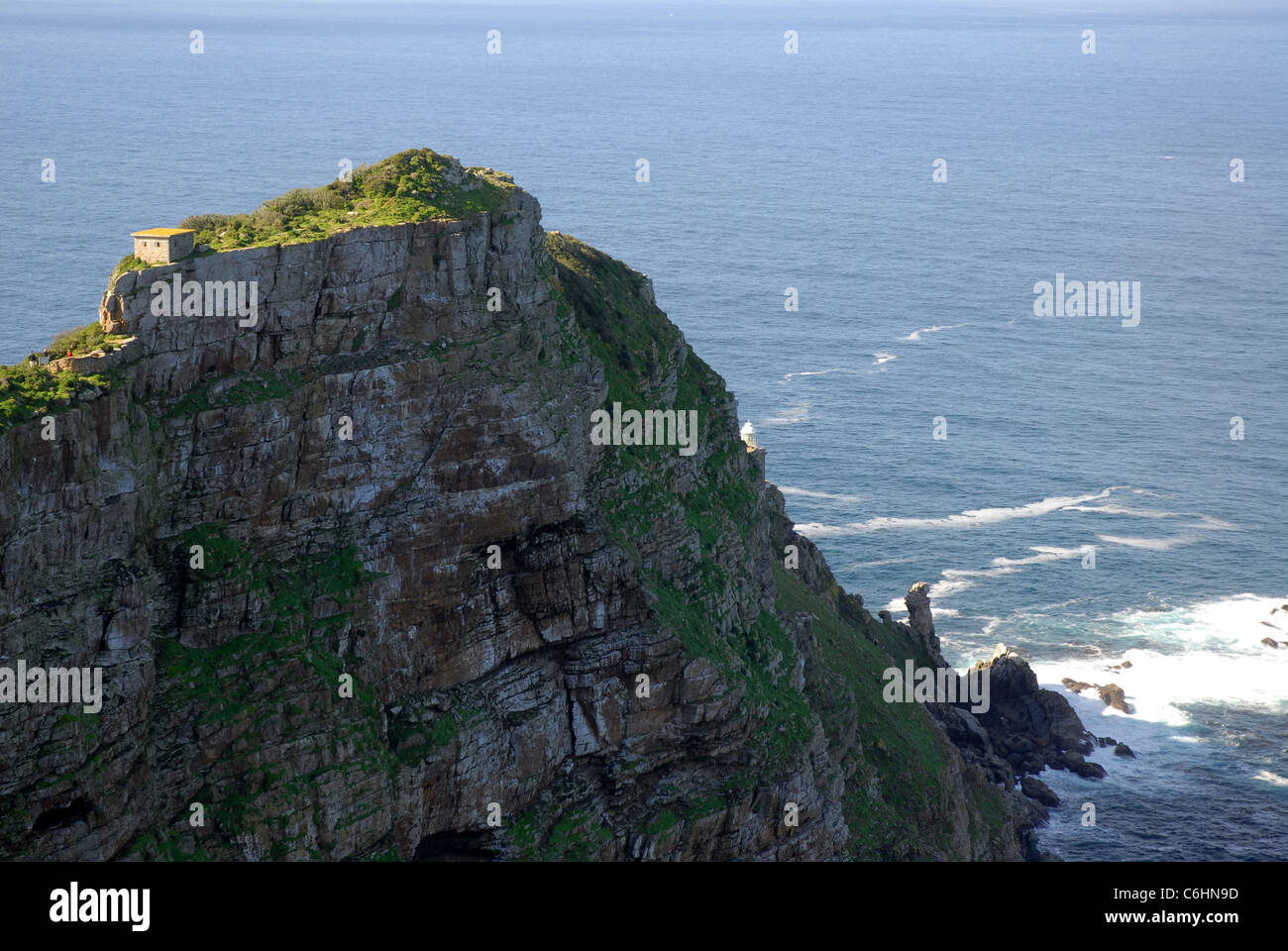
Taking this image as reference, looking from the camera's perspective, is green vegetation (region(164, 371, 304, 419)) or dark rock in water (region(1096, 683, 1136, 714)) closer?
green vegetation (region(164, 371, 304, 419))

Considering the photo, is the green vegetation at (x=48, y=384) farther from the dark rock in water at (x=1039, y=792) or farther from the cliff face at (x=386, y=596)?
the dark rock in water at (x=1039, y=792)

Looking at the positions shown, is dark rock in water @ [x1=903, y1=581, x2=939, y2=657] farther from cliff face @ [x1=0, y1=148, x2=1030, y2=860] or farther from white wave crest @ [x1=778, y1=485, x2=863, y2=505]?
cliff face @ [x1=0, y1=148, x2=1030, y2=860]

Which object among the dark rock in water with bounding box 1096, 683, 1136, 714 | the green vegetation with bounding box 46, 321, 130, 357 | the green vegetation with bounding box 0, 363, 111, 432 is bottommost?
the dark rock in water with bounding box 1096, 683, 1136, 714

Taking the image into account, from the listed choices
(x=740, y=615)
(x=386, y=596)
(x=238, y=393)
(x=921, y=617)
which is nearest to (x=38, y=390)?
(x=238, y=393)

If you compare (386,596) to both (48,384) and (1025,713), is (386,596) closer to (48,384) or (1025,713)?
(48,384)

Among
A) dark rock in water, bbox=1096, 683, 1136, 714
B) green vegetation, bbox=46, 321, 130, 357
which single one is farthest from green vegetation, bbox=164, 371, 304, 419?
dark rock in water, bbox=1096, 683, 1136, 714

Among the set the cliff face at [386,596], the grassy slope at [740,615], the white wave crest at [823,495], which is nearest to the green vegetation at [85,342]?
the cliff face at [386,596]
